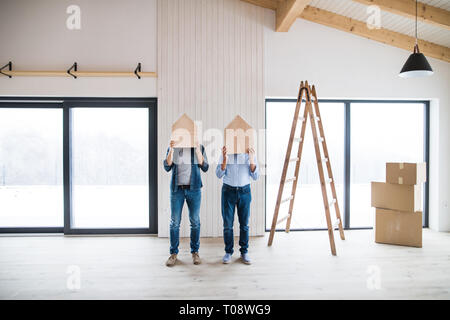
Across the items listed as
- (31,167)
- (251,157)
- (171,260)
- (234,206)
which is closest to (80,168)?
(31,167)

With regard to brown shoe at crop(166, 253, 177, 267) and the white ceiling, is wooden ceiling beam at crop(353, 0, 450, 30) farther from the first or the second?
brown shoe at crop(166, 253, 177, 267)

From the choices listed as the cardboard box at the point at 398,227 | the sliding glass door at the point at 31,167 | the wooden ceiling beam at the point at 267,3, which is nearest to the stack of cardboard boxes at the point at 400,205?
the cardboard box at the point at 398,227

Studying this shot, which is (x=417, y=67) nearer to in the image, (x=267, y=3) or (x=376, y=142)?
(x=376, y=142)

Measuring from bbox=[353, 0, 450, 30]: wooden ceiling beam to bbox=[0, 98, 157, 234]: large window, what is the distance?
107 inches

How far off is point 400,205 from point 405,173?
0.36 metres

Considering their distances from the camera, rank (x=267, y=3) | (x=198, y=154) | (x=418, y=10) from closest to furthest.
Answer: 1. (x=198, y=154)
2. (x=418, y=10)
3. (x=267, y=3)

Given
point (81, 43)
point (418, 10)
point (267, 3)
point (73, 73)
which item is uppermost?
point (267, 3)

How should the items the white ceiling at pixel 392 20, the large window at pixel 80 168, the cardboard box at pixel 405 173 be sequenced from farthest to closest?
the large window at pixel 80 168
the white ceiling at pixel 392 20
the cardboard box at pixel 405 173

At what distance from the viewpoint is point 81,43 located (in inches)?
117

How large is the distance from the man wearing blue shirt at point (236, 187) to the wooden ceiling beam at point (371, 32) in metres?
2.06

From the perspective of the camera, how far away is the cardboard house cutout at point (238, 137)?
89.7 inches

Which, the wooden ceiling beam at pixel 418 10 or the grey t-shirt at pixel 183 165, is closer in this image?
the grey t-shirt at pixel 183 165

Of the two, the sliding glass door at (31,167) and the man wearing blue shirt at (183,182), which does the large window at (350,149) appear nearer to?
the man wearing blue shirt at (183,182)
